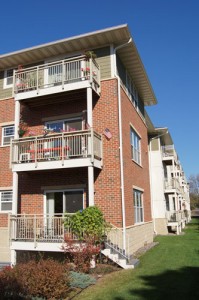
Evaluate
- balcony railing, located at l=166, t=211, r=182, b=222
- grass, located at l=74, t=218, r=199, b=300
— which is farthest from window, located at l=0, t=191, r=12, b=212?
balcony railing, located at l=166, t=211, r=182, b=222

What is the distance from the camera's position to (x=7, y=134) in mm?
17703

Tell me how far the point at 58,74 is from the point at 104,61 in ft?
8.49

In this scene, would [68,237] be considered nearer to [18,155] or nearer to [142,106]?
[18,155]

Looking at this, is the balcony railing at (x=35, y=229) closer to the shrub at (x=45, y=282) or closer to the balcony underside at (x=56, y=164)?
A: the balcony underside at (x=56, y=164)

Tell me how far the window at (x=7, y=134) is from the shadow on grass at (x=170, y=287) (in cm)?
1067

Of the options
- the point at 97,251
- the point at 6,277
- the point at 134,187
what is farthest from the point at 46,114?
the point at 6,277

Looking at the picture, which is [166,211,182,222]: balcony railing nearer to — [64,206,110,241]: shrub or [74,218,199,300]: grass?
[74,218,199,300]: grass

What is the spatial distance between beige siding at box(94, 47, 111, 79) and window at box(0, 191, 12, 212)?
25.9 feet

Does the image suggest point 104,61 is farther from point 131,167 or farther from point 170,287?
point 170,287

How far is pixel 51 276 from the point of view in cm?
891

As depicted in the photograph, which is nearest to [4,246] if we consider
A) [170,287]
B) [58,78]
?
[58,78]

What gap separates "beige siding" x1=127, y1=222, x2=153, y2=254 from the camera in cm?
1517

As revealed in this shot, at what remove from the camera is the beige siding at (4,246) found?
1559cm

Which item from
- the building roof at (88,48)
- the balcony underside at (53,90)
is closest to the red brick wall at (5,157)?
the balcony underside at (53,90)
